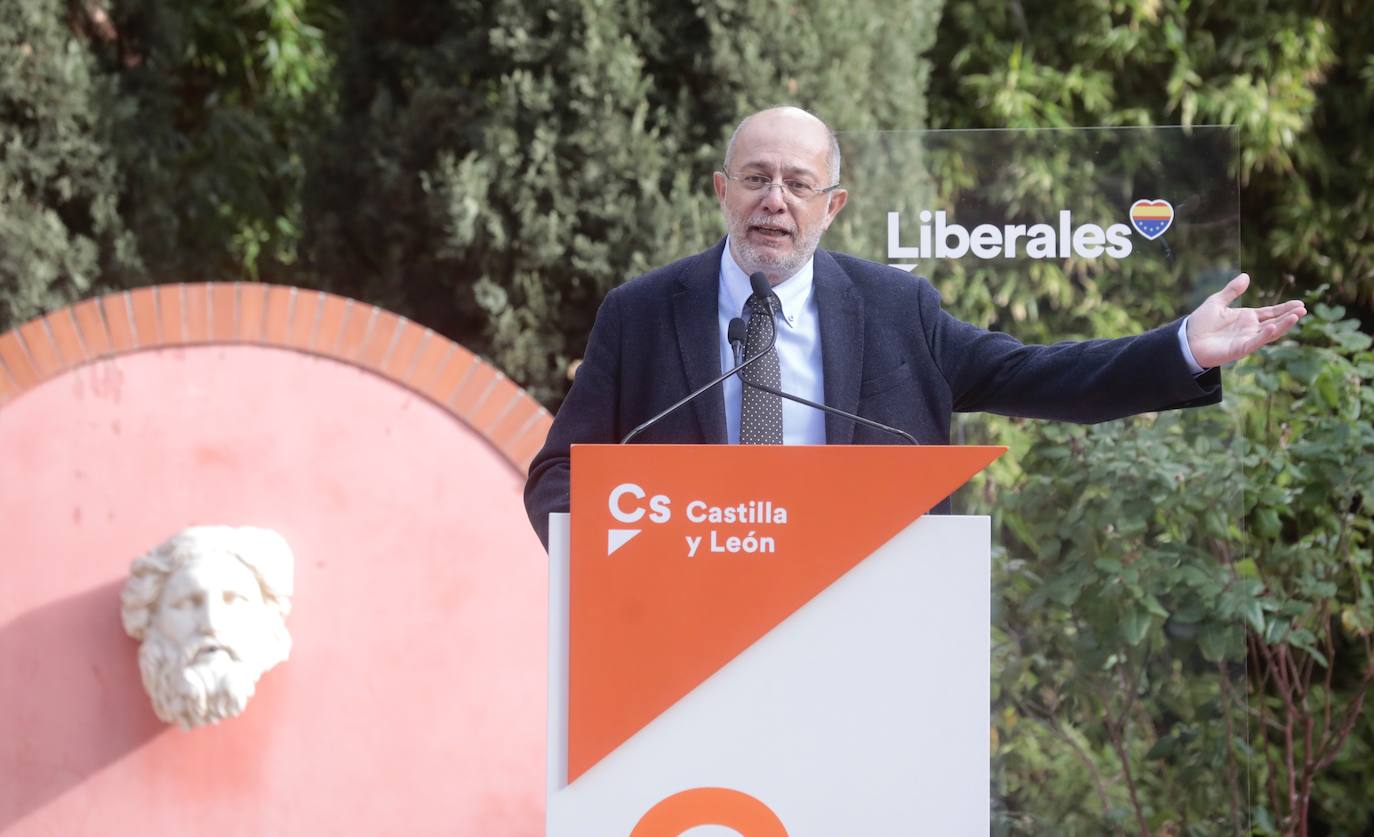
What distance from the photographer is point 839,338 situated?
96.3 inches

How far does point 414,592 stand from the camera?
370cm

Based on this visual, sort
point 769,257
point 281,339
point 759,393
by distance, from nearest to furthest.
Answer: point 759,393
point 769,257
point 281,339

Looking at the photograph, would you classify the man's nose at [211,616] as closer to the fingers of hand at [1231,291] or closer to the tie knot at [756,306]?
the tie knot at [756,306]

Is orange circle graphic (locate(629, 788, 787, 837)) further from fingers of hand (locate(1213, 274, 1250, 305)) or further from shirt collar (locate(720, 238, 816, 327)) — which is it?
fingers of hand (locate(1213, 274, 1250, 305))

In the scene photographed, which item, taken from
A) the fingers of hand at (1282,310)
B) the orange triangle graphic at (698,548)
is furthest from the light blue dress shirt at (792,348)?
the fingers of hand at (1282,310)

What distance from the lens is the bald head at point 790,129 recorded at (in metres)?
2.36

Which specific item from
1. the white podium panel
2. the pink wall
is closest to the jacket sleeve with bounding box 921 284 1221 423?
the white podium panel

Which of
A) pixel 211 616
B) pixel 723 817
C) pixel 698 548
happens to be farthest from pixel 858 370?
pixel 211 616

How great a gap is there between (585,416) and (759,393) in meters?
0.31

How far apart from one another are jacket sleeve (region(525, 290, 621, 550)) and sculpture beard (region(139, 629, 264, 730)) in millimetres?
1300

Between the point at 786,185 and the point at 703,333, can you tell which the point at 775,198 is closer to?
the point at 786,185

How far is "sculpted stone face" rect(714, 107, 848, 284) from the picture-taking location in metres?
2.36

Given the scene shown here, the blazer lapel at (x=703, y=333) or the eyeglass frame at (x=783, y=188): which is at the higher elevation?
the eyeglass frame at (x=783, y=188)

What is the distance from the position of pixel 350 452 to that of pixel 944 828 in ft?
7.51
